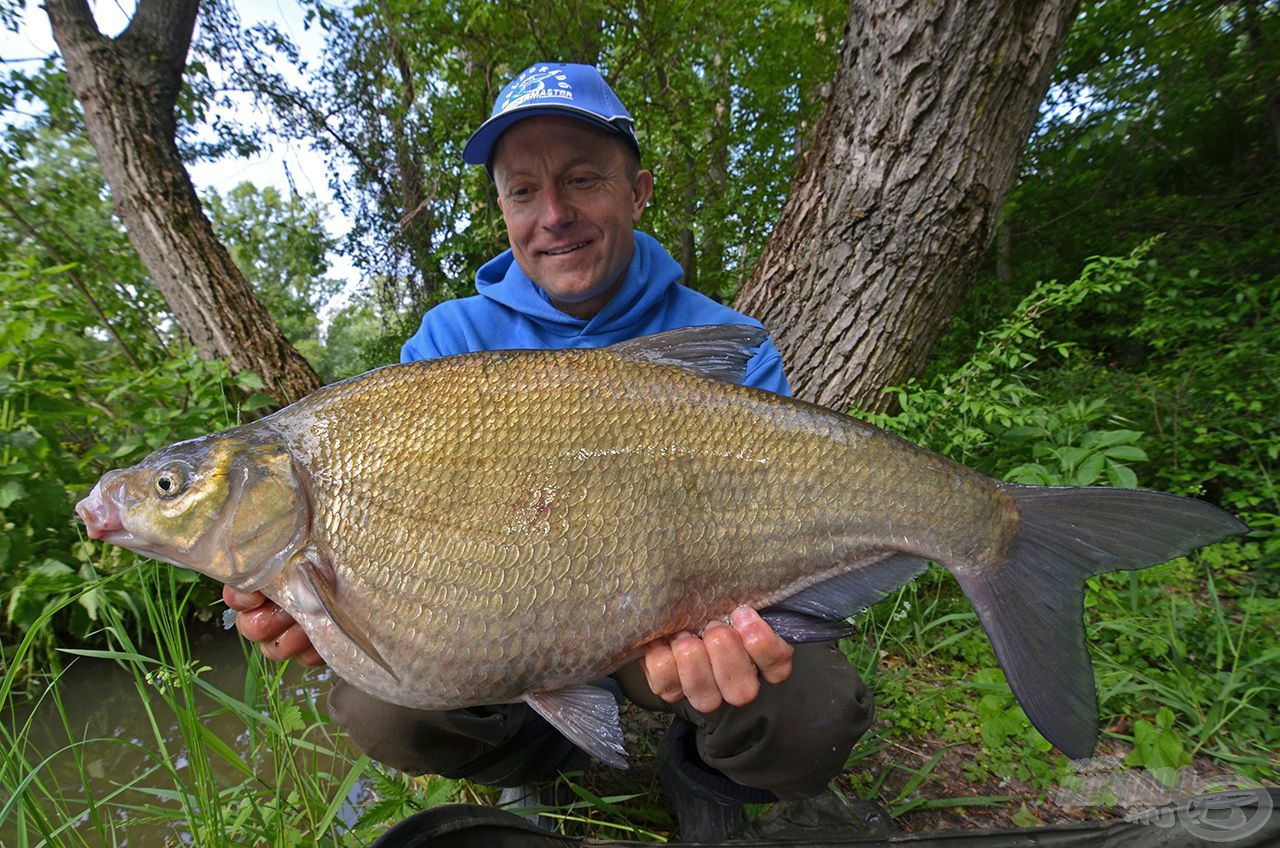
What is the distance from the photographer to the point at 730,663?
1.23 m

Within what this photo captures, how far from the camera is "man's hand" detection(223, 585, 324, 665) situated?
1273 mm

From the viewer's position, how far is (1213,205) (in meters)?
5.58

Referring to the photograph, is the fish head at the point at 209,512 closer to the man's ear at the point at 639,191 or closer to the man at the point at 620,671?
the man at the point at 620,671

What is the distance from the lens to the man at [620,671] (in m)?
1.29

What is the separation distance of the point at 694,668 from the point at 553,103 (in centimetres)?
151

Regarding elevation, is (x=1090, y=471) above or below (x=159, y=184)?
below

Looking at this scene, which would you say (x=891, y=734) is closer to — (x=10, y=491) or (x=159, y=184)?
(x=10, y=491)

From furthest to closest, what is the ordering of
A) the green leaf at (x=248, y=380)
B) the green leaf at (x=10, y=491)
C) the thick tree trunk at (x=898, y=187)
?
the green leaf at (x=248, y=380) < the green leaf at (x=10, y=491) < the thick tree trunk at (x=898, y=187)

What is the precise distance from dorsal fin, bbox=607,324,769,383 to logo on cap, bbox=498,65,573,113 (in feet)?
2.83

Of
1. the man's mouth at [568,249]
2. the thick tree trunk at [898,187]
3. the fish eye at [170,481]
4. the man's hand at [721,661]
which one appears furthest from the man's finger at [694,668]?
the thick tree trunk at [898,187]

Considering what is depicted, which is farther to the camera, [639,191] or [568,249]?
[639,191]

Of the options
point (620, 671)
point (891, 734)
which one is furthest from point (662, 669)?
point (891, 734)

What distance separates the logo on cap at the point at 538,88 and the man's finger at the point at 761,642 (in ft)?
4.83

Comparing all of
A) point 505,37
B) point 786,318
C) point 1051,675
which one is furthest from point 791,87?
point 1051,675
